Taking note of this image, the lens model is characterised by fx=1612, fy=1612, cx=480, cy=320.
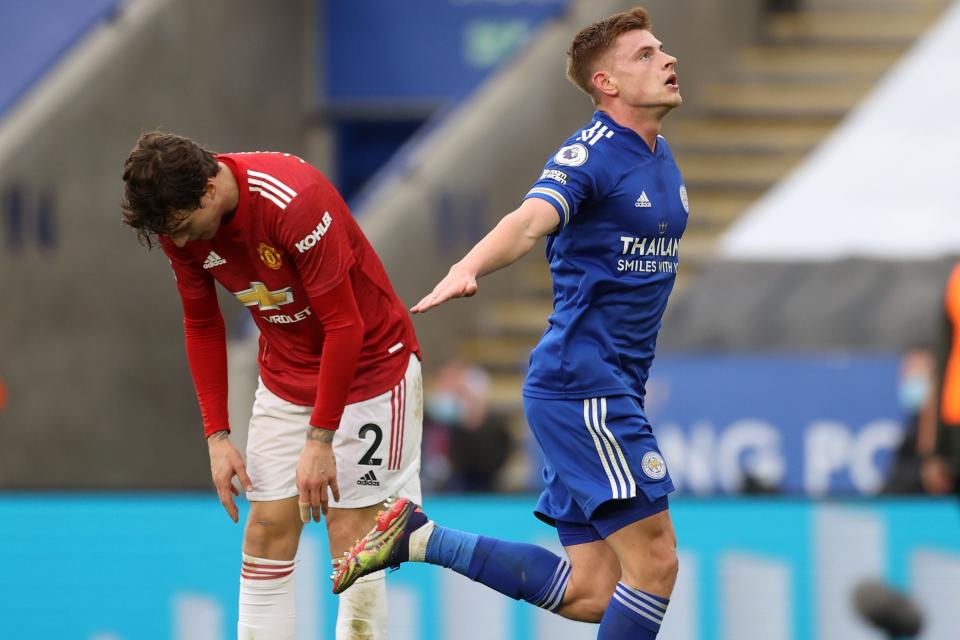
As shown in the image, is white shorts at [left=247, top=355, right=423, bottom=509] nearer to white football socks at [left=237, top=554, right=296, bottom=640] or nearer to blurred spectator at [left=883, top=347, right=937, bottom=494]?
white football socks at [left=237, top=554, right=296, bottom=640]

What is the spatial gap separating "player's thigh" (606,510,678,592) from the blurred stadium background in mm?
2162

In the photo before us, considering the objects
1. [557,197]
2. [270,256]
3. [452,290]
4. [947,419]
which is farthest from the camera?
[947,419]

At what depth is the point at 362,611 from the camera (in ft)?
17.1

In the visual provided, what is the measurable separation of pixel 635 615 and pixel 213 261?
1659 millimetres

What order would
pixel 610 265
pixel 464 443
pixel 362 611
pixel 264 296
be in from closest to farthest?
pixel 610 265 < pixel 264 296 < pixel 362 611 < pixel 464 443

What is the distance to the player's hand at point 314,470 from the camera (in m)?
4.74

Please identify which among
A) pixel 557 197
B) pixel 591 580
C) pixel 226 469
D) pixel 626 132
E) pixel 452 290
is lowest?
pixel 591 580

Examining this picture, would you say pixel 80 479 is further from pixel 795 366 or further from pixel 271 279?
pixel 271 279

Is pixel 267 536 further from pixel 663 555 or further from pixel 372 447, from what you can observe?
pixel 663 555

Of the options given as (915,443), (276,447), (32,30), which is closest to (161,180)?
(276,447)

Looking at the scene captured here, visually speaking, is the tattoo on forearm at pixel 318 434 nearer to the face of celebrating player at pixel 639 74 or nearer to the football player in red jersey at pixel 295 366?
the football player in red jersey at pixel 295 366

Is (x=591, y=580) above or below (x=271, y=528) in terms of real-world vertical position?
below

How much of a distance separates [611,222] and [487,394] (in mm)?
6565

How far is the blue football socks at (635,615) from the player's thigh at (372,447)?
0.87 m
